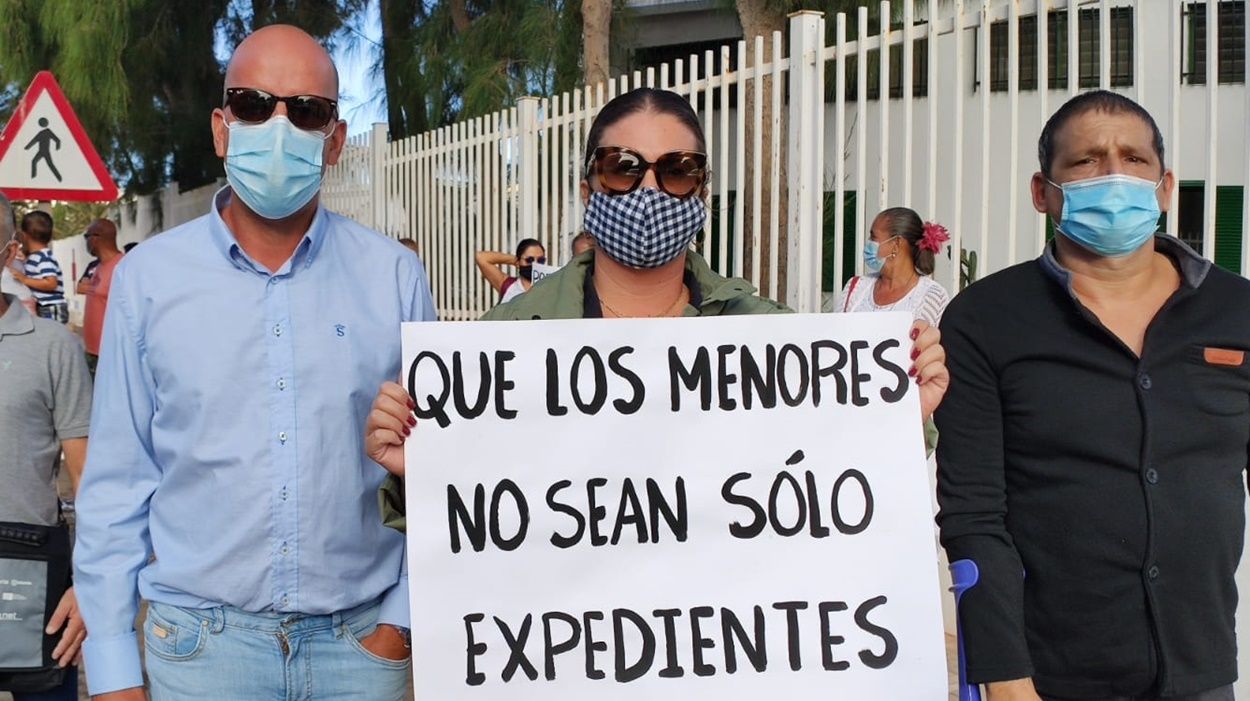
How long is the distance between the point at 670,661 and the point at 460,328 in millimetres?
716

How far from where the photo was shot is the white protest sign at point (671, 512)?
7.59ft

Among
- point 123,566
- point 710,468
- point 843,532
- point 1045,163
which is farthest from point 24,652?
point 1045,163

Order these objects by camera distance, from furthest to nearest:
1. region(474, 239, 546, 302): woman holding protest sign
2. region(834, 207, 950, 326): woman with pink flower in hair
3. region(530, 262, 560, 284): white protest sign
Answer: region(474, 239, 546, 302): woman holding protest sign, region(530, 262, 560, 284): white protest sign, region(834, 207, 950, 326): woman with pink flower in hair

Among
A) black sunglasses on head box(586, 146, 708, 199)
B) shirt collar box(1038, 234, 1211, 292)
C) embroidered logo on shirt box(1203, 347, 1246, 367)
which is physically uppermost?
black sunglasses on head box(586, 146, 708, 199)

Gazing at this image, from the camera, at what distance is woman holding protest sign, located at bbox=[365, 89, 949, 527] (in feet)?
7.87

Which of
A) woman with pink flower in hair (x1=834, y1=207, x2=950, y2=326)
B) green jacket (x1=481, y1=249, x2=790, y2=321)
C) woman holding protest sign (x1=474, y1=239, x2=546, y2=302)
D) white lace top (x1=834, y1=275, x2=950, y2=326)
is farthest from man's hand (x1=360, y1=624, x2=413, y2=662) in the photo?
woman holding protest sign (x1=474, y1=239, x2=546, y2=302)

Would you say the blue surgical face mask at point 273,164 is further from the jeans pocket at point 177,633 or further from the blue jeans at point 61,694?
the blue jeans at point 61,694

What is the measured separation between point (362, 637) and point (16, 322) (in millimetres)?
1459

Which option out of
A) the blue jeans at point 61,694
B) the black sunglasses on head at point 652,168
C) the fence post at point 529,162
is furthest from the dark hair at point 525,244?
the black sunglasses on head at point 652,168

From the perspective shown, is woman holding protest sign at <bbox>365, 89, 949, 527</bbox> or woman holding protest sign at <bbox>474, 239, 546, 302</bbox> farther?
woman holding protest sign at <bbox>474, 239, 546, 302</bbox>

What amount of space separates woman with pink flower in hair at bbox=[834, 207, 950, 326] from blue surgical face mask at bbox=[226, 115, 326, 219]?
12.8 feet

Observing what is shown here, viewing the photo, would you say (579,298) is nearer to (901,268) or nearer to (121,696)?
(121,696)

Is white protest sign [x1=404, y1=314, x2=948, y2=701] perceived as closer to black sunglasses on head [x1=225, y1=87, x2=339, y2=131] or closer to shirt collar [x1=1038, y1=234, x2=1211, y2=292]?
shirt collar [x1=1038, y1=234, x2=1211, y2=292]

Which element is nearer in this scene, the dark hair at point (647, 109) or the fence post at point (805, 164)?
the dark hair at point (647, 109)
